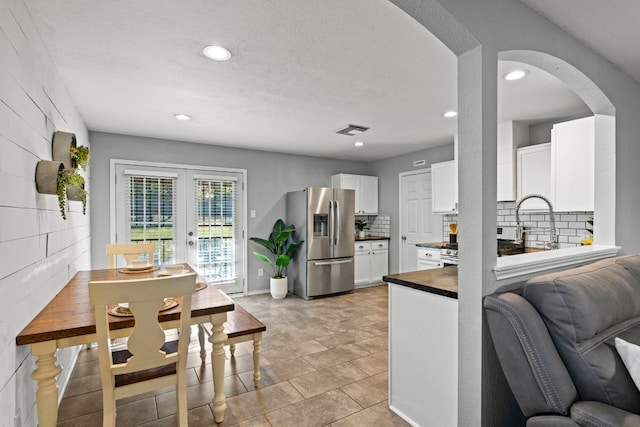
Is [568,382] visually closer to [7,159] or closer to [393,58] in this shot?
[393,58]

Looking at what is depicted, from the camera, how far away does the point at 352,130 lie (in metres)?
3.99

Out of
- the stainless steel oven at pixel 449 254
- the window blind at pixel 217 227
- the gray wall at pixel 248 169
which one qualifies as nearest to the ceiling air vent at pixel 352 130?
the gray wall at pixel 248 169

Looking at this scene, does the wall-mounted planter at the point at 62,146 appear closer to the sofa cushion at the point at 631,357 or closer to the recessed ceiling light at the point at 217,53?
the recessed ceiling light at the point at 217,53

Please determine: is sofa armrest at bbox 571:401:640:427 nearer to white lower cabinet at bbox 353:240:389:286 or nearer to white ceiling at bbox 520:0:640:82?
white ceiling at bbox 520:0:640:82

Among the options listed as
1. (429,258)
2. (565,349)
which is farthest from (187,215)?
(565,349)

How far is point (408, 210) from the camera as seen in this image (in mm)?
5547

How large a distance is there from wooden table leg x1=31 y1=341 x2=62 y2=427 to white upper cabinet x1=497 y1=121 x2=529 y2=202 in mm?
4189

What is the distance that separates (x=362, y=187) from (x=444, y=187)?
66.7 inches

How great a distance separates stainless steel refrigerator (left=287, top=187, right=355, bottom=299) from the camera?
484 centimetres

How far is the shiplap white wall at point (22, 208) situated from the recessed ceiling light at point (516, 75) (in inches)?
121

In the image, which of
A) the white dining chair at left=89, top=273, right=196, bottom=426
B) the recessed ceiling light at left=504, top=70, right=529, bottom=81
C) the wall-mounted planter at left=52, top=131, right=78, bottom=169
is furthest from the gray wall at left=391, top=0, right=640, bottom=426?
the wall-mounted planter at left=52, top=131, right=78, bottom=169

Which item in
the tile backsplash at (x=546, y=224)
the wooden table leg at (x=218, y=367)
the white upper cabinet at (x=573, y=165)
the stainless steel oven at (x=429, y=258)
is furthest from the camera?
the stainless steel oven at (x=429, y=258)

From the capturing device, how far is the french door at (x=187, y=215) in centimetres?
419

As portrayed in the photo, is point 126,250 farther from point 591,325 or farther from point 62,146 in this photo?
point 591,325
